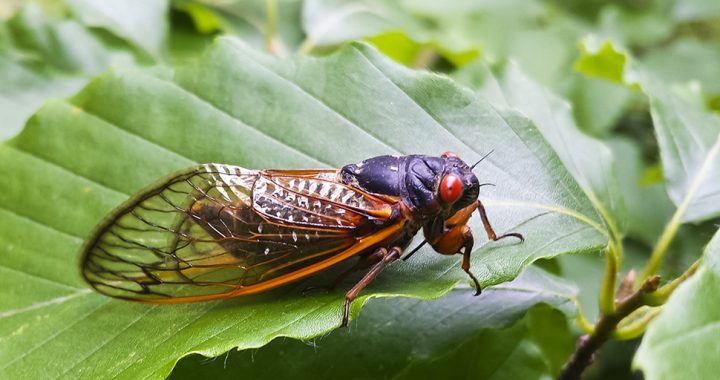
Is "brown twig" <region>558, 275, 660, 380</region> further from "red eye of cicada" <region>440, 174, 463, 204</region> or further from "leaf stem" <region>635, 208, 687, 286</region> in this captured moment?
"red eye of cicada" <region>440, 174, 463, 204</region>

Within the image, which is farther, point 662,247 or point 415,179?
point 662,247

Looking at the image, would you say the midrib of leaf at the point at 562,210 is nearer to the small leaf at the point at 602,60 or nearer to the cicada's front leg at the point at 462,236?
the cicada's front leg at the point at 462,236

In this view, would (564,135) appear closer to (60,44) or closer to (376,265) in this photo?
(376,265)

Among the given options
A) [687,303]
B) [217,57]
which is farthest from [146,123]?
[687,303]

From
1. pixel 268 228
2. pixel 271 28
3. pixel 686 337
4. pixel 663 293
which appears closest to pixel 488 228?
pixel 663 293

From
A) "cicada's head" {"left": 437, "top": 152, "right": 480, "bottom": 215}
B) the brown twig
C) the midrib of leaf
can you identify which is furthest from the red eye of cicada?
the brown twig
